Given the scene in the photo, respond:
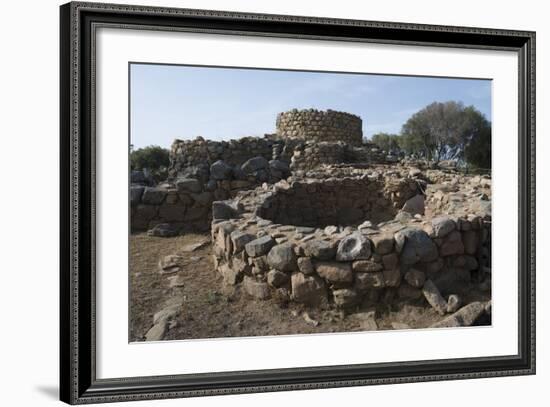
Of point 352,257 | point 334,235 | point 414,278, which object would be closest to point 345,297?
point 352,257

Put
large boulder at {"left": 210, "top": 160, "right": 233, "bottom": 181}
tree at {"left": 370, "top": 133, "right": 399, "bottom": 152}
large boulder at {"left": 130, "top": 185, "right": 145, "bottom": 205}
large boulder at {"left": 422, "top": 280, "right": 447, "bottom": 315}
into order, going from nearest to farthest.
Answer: large boulder at {"left": 130, "top": 185, "right": 145, "bottom": 205}, large boulder at {"left": 422, "top": 280, "right": 447, "bottom": 315}, tree at {"left": 370, "top": 133, "right": 399, "bottom": 152}, large boulder at {"left": 210, "top": 160, "right": 233, "bottom": 181}

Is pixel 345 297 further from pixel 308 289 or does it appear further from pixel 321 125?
pixel 321 125

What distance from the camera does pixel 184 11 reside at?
15.6 feet

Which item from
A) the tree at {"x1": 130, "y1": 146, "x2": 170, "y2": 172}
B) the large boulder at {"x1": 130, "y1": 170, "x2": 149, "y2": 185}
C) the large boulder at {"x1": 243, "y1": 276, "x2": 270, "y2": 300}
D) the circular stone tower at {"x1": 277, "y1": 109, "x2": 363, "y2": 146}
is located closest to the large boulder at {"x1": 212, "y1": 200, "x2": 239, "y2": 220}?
the large boulder at {"x1": 243, "y1": 276, "x2": 270, "y2": 300}

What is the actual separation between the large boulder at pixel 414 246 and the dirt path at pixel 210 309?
44 centimetres

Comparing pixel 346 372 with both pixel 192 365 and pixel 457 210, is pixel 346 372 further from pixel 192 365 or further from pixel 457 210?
pixel 457 210

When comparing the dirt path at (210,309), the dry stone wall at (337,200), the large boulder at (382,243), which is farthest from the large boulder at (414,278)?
the dry stone wall at (337,200)

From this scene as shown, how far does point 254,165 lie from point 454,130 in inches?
108

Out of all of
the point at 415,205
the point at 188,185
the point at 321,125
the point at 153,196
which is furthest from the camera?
the point at 321,125

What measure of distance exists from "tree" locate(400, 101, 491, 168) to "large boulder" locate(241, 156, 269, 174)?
2.02m

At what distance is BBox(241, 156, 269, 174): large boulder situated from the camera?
743cm

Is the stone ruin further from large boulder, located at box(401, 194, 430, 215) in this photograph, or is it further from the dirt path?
the dirt path

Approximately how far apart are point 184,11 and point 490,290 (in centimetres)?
387

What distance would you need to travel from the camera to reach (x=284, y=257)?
218 inches
